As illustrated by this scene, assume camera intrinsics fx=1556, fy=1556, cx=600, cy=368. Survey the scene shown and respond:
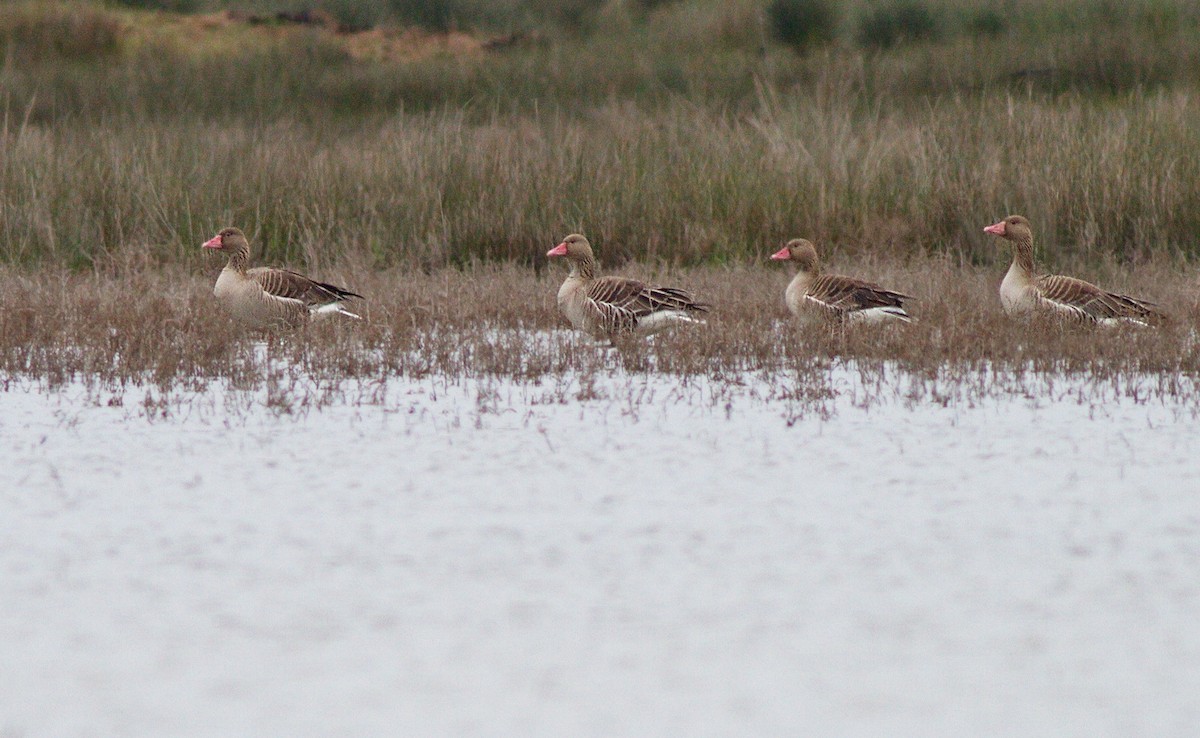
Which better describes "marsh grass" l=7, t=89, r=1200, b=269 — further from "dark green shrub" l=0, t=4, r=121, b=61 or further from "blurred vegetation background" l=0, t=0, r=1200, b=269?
"dark green shrub" l=0, t=4, r=121, b=61

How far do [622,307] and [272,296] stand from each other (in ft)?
7.23

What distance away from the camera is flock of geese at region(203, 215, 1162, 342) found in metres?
9.35

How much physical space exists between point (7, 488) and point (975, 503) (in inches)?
142

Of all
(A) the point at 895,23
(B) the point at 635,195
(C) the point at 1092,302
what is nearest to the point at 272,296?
(B) the point at 635,195

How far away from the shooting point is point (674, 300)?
9.38 meters

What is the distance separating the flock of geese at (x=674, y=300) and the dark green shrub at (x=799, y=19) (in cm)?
1770

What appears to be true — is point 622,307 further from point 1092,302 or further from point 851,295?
point 1092,302

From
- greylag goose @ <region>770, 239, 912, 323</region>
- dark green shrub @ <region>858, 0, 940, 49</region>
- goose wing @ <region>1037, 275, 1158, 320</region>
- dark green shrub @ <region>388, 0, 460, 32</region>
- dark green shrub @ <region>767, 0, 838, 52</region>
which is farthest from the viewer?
dark green shrub @ <region>388, 0, 460, 32</region>

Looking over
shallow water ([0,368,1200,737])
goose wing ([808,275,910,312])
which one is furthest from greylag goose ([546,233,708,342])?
shallow water ([0,368,1200,737])

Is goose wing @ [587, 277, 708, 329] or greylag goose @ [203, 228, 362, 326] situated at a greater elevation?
goose wing @ [587, 277, 708, 329]

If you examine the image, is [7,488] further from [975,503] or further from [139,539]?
[975,503]

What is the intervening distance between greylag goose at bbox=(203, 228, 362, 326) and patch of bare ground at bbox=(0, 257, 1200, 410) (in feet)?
0.38

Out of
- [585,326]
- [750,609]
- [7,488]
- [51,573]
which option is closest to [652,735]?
[750,609]

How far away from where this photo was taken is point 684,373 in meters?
8.41
